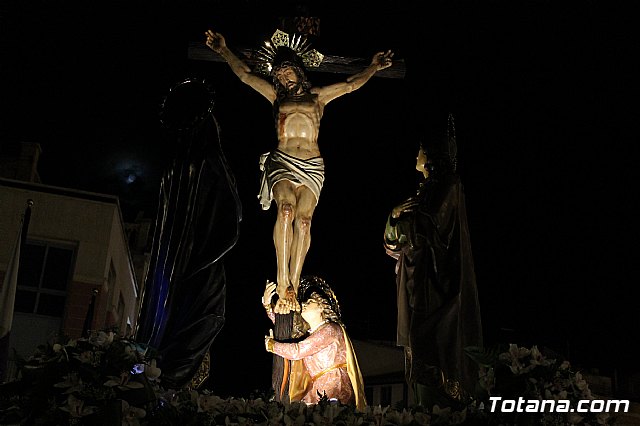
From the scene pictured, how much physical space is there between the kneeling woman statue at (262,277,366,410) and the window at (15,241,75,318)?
11.6 meters

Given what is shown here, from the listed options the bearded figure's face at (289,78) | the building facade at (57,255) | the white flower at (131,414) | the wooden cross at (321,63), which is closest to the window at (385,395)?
the wooden cross at (321,63)

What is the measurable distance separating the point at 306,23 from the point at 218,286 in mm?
3559

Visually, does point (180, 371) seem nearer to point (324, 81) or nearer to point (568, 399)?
point (568, 399)

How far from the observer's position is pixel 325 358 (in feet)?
23.0

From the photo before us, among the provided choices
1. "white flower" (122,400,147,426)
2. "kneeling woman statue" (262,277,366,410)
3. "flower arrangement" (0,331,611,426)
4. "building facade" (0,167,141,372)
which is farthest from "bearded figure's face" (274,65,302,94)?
"building facade" (0,167,141,372)

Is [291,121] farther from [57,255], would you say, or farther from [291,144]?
[57,255]

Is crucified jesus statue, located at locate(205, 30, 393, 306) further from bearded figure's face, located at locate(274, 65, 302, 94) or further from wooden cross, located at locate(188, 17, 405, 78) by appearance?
wooden cross, located at locate(188, 17, 405, 78)

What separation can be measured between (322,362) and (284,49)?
3.33 meters

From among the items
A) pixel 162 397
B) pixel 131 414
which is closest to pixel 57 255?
pixel 162 397

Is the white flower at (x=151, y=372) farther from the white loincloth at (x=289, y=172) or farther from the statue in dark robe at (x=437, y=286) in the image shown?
the white loincloth at (x=289, y=172)

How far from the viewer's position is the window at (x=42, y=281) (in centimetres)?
1723

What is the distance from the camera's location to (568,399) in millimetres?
4844

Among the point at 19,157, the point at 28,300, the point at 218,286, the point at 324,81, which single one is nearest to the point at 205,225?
the point at 218,286

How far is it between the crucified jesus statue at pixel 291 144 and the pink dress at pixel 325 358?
0.49 m
